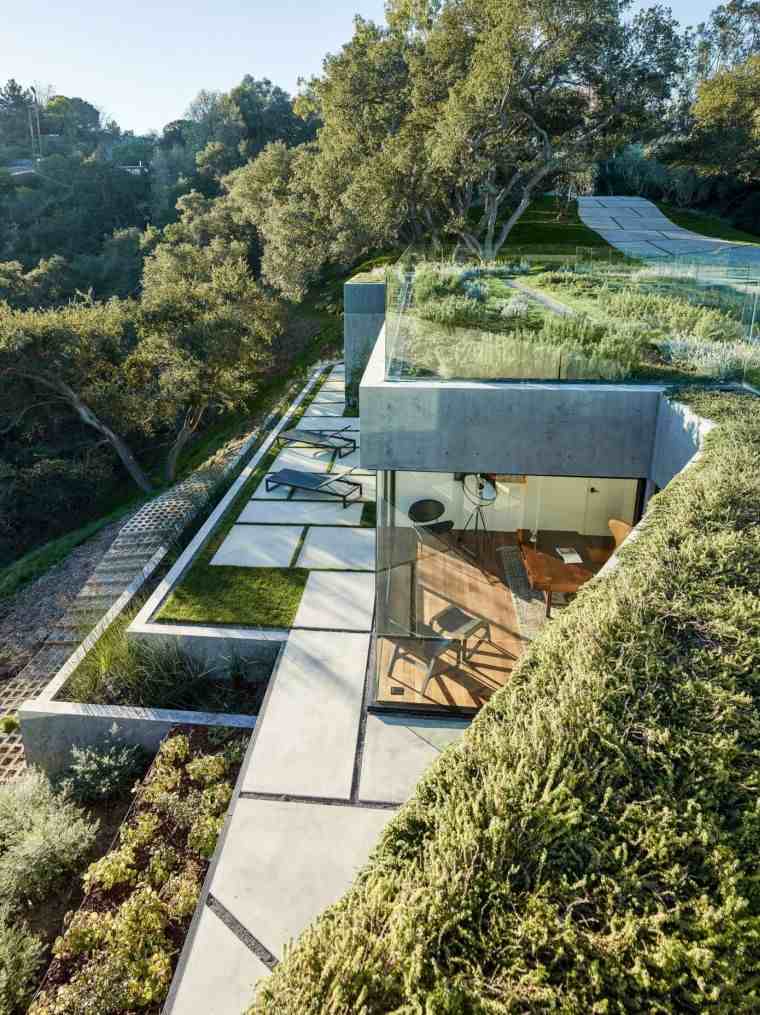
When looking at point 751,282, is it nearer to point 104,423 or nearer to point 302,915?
point 302,915

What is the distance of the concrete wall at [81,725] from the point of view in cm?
556

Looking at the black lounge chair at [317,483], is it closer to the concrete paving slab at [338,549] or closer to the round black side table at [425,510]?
the concrete paving slab at [338,549]

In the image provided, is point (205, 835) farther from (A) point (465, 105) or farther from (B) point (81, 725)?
(A) point (465, 105)

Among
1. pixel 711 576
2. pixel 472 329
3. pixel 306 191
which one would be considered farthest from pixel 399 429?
pixel 306 191

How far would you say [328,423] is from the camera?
13.2 m

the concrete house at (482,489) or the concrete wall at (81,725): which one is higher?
the concrete house at (482,489)

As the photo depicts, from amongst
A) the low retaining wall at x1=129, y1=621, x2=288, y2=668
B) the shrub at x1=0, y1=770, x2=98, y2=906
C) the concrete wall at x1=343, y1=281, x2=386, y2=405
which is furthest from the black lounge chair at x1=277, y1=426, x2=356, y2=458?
the shrub at x1=0, y1=770, x2=98, y2=906

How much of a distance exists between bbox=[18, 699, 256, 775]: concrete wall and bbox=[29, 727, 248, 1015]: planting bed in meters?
0.28

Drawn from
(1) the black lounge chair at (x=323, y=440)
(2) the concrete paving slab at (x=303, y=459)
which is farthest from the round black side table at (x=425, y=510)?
(1) the black lounge chair at (x=323, y=440)

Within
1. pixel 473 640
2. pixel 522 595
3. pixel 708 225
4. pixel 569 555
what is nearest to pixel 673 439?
pixel 569 555

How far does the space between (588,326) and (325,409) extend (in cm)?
851

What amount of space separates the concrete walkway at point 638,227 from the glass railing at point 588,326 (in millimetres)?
12016

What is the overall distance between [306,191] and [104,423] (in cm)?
1477

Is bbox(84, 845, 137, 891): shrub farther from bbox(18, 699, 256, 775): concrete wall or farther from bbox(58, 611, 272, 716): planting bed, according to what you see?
bbox(58, 611, 272, 716): planting bed
